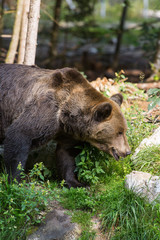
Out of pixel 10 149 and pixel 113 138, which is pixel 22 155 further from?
pixel 113 138

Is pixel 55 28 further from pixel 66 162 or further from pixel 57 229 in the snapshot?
pixel 57 229

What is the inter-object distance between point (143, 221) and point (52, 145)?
8.60 feet

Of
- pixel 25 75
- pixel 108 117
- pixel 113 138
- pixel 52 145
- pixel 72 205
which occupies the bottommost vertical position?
pixel 72 205

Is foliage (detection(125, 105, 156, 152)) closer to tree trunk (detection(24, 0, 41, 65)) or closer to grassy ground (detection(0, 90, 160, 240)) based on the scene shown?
grassy ground (detection(0, 90, 160, 240))

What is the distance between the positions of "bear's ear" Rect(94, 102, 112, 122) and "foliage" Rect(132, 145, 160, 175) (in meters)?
1.01

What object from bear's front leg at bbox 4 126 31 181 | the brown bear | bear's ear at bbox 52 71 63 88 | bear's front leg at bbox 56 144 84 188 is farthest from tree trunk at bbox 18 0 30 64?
bear's front leg at bbox 4 126 31 181

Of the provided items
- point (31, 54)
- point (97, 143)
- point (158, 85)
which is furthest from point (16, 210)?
point (158, 85)

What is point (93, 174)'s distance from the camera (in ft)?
18.2

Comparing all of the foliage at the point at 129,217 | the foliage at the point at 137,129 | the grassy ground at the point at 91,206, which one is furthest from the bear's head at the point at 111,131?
the foliage at the point at 137,129

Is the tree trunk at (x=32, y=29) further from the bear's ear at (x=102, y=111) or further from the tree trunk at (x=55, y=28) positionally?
the tree trunk at (x=55, y=28)

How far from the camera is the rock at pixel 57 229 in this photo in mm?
4504

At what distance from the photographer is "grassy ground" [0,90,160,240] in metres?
4.46

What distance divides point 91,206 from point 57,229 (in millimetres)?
637

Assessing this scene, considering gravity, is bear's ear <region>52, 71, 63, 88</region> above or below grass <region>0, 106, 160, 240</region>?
above
